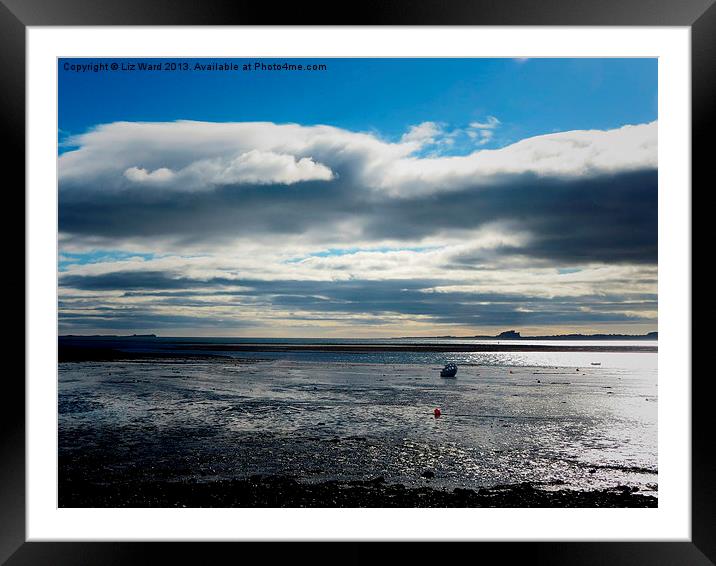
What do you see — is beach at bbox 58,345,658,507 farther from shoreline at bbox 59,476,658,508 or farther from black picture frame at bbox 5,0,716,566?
black picture frame at bbox 5,0,716,566

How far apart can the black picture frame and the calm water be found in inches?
114

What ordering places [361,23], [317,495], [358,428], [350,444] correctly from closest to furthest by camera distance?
[361,23], [317,495], [350,444], [358,428]

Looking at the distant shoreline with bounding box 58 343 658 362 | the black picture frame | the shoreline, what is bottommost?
the distant shoreline with bounding box 58 343 658 362

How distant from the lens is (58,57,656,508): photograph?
538 cm

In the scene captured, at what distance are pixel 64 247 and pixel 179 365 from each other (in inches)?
273

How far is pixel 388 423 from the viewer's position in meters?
8.46

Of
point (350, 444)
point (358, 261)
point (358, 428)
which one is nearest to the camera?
point (350, 444)

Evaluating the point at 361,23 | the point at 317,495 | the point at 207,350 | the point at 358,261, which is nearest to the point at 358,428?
the point at 317,495

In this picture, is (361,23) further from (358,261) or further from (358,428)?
(358,261)

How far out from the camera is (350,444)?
674 cm

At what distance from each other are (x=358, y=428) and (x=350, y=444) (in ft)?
3.95

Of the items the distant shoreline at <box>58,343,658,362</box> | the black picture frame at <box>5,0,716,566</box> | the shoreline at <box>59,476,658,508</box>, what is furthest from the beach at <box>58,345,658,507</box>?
the distant shoreline at <box>58,343,658,362</box>

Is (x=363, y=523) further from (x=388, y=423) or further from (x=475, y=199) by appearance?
(x=475, y=199)

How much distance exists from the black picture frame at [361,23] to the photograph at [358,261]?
0.34 metres
